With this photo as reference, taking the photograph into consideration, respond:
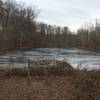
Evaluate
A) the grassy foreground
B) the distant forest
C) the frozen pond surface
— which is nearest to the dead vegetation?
the grassy foreground

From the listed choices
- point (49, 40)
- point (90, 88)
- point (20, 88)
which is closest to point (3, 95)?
point (20, 88)

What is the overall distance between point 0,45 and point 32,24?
2220cm

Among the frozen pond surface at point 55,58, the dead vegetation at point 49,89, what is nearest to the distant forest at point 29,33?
the frozen pond surface at point 55,58

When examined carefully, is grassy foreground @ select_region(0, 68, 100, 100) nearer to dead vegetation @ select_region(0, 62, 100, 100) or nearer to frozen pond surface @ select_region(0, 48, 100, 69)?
dead vegetation @ select_region(0, 62, 100, 100)

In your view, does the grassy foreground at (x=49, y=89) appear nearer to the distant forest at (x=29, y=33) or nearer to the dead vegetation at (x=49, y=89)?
the dead vegetation at (x=49, y=89)

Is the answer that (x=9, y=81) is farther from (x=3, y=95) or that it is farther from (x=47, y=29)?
(x=47, y=29)

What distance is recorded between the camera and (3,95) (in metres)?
7.24

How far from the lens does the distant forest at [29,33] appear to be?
54638 millimetres

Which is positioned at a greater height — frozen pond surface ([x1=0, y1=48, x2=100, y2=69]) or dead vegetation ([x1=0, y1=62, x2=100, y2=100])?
dead vegetation ([x1=0, y1=62, x2=100, y2=100])

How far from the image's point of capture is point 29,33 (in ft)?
204

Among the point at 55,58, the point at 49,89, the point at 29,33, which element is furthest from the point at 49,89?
the point at 29,33

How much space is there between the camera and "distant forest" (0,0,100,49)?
54.6 m

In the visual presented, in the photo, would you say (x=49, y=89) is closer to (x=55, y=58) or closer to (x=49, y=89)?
(x=49, y=89)

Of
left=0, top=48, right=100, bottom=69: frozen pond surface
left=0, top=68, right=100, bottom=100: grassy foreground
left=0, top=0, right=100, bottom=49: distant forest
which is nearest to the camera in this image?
left=0, top=68, right=100, bottom=100: grassy foreground
